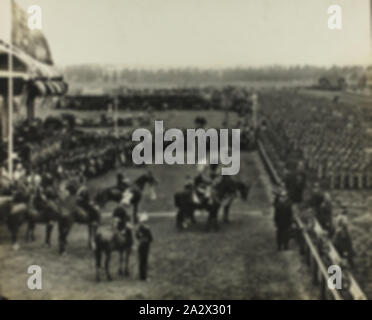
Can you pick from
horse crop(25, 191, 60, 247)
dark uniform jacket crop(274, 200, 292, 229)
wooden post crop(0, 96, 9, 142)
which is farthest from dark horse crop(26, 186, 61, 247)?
dark uniform jacket crop(274, 200, 292, 229)

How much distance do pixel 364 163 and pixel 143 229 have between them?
13.9 feet

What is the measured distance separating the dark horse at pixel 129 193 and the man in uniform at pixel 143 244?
454 millimetres

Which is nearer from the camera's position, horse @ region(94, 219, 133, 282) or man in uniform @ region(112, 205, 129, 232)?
horse @ region(94, 219, 133, 282)

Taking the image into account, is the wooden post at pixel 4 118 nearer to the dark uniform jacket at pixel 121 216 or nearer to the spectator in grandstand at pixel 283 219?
the dark uniform jacket at pixel 121 216

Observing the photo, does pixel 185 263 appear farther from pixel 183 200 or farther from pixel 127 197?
pixel 127 197

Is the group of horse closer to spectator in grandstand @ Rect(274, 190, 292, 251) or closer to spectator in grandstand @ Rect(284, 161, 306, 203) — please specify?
spectator in grandstand @ Rect(274, 190, 292, 251)

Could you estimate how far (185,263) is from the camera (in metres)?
9.05

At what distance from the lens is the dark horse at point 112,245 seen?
8.88 m

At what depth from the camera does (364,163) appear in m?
9.77

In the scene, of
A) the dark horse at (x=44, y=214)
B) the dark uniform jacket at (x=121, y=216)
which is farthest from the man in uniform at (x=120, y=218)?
the dark horse at (x=44, y=214)

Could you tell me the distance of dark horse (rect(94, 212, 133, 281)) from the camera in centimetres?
888

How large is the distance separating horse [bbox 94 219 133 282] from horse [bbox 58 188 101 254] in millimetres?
392

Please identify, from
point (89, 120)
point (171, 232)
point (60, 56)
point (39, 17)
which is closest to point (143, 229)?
point (171, 232)

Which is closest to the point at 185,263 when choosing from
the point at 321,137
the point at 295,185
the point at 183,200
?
the point at 183,200
